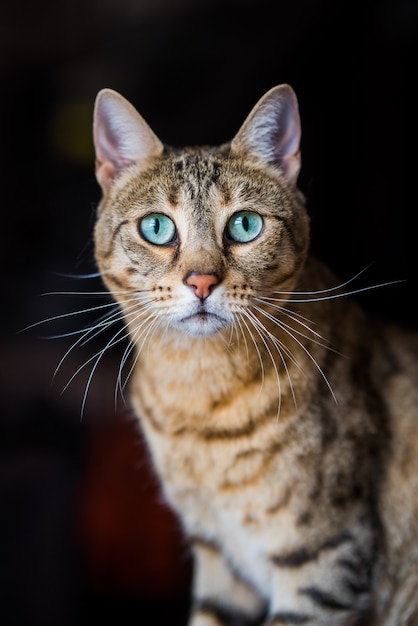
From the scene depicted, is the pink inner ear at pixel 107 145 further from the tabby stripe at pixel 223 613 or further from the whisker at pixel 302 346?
the tabby stripe at pixel 223 613

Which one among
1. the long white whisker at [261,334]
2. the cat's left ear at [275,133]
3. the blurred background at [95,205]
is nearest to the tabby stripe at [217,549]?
the blurred background at [95,205]

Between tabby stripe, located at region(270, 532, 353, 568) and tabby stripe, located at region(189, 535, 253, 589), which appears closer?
tabby stripe, located at region(270, 532, 353, 568)

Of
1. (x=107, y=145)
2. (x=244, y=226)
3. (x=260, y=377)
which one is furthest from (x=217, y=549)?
(x=107, y=145)

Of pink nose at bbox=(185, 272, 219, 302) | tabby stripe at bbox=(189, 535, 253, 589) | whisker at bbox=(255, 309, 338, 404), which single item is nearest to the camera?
pink nose at bbox=(185, 272, 219, 302)

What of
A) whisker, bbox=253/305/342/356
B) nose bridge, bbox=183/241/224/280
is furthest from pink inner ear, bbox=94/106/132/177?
whisker, bbox=253/305/342/356

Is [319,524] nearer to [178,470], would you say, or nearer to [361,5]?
[178,470]

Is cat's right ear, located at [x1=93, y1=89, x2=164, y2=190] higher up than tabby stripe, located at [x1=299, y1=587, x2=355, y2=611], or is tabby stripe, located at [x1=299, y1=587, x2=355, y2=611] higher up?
cat's right ear, located at [x1=93, y1=89, x2=164, y2=190]

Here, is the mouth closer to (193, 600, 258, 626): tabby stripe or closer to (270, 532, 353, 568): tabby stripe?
(270, 532, 353, 568): tabby stripe

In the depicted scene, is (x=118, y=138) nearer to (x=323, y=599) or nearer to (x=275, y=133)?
(x=275, y=133)
